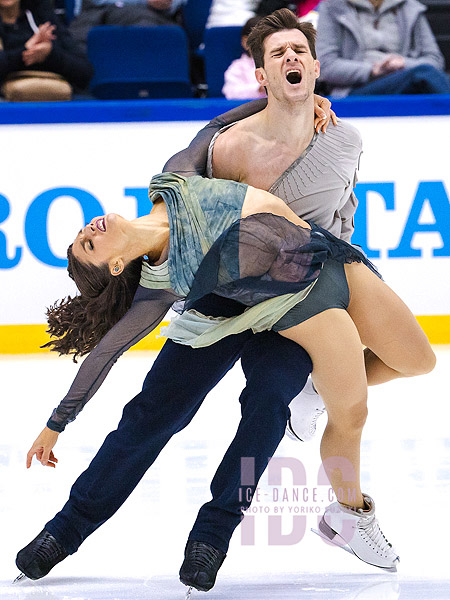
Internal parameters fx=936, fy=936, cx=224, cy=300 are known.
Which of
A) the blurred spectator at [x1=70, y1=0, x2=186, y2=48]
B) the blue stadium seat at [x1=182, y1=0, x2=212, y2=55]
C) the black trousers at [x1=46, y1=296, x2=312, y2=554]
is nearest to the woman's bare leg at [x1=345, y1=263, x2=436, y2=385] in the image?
the black trousers at [x1=46, y1=296, x2=312, y2=554]

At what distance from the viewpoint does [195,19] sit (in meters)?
5.80

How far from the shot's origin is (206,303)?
7.78 ft

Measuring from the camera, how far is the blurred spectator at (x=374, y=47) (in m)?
5.14

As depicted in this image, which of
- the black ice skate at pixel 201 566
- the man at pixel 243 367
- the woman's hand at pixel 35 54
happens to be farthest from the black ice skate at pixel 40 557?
the woman's hand at pixel 35 54

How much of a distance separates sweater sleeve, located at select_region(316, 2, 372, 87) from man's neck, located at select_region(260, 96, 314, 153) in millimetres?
2886

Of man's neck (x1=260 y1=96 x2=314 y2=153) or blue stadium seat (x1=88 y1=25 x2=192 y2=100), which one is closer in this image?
man's neck (x1=260 y1=96 x2=314 y2=153)

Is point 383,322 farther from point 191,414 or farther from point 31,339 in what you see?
point 31,339

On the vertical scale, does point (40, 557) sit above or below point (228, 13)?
below

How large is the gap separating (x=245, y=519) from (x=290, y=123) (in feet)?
3.60

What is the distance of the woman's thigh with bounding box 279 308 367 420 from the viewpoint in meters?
2.21

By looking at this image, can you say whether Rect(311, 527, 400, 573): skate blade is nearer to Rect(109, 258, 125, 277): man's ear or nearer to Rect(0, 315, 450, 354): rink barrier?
Rect(109, 258, 125, 277): man's ear

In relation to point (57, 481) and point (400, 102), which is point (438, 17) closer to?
point (400, 102)

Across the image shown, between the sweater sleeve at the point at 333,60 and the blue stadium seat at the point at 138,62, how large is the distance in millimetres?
778

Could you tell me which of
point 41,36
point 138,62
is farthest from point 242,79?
point 41,36
